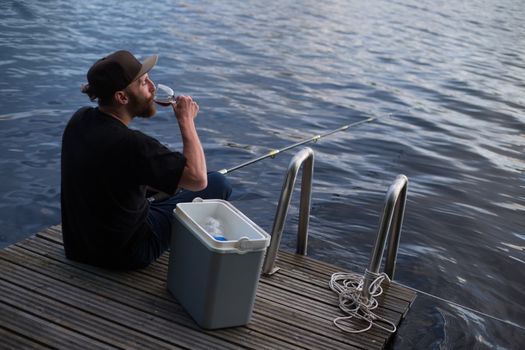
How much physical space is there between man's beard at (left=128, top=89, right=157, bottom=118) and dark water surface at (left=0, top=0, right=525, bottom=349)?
2311 millimetres

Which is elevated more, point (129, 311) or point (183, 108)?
point (183, 108)

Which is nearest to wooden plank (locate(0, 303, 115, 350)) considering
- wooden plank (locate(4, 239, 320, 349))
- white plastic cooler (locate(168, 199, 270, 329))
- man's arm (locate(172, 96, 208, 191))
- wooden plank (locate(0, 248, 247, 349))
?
wooden plank (locate(0, 248, 247, 349))

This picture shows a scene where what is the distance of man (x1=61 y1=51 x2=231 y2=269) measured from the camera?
11.3 feet

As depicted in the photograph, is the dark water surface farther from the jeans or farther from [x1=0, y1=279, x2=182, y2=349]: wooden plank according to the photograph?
[x1=0, y1=279, x2=182, y2=349]: wooden plank

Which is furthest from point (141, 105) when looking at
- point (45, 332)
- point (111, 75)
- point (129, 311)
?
point (45, 332)

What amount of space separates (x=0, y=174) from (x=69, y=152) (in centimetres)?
374

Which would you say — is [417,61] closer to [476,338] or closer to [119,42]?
[119,42]

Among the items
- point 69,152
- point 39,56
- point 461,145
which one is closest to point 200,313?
point 69,152

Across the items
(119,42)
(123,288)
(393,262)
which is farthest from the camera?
(119,42)

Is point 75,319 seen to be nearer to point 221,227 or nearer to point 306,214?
point 221,227

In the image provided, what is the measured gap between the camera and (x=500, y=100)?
14.3m

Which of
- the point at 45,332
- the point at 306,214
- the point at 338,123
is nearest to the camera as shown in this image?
the point at 45,332

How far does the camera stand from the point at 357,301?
13.4 ft

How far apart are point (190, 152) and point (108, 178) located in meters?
0.44
